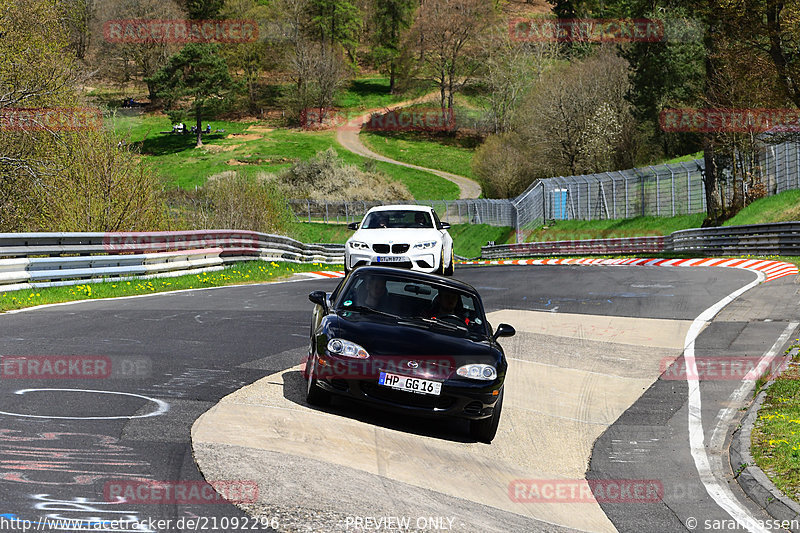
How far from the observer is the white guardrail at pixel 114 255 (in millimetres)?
16172

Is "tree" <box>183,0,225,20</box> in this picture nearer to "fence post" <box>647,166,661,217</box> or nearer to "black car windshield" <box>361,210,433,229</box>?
"fence post" <box>647,166,661,217</box>

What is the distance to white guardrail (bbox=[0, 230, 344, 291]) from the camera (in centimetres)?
1617

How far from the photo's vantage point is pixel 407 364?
7.73 m

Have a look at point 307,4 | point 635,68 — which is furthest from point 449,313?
point 307,4

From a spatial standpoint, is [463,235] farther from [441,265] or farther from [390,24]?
[390,24]

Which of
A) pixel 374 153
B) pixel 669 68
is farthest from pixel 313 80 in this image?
pixel 669 68

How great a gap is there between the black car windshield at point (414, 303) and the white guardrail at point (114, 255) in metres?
9.27

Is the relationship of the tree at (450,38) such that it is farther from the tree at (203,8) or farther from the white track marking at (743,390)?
the white track marking at (743,390)

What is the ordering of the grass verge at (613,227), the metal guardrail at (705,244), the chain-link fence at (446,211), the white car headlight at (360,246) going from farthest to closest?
the chain-link fence at (446,211), the grass verge at (613,227), the metal guardrail at (705,244), the white car headlight at (360,246)

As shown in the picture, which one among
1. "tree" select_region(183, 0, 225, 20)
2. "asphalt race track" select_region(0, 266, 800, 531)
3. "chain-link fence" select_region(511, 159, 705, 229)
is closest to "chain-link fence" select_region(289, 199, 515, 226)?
"chain-link fence" select_region(511, 159, 705, 229)

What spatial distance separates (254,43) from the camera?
11788 cm

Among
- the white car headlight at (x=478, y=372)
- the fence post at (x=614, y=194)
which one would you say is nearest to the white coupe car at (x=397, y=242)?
the white car headlight at (x=478, y=372)

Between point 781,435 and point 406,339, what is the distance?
3.67 meters

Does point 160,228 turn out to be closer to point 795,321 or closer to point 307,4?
point 795,321
